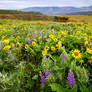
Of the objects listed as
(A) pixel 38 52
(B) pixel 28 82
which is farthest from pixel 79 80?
(A) pixel 38 52

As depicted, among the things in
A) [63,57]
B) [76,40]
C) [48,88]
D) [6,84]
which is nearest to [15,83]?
[6,84]

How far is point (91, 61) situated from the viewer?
2.52 meters

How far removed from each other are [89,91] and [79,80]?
20cm

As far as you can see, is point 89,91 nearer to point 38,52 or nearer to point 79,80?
point 79,80

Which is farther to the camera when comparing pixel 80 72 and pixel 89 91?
pixel 80 72

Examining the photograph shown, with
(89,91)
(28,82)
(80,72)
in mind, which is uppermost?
(80,72)

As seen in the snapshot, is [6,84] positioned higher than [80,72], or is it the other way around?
[80,72]

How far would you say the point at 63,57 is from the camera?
2.25m

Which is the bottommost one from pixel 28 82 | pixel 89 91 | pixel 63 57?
pixel 28 82

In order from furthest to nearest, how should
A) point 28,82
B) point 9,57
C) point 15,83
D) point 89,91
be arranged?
point 9,57, point 28,82, point 15,83, point 89,91

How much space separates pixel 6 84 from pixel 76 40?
2681 mm

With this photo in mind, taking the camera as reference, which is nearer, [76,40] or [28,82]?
[28,82]

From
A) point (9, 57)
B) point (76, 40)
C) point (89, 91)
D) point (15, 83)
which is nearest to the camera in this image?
point (89, 91)

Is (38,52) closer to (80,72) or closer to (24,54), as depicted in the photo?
(24,54)
